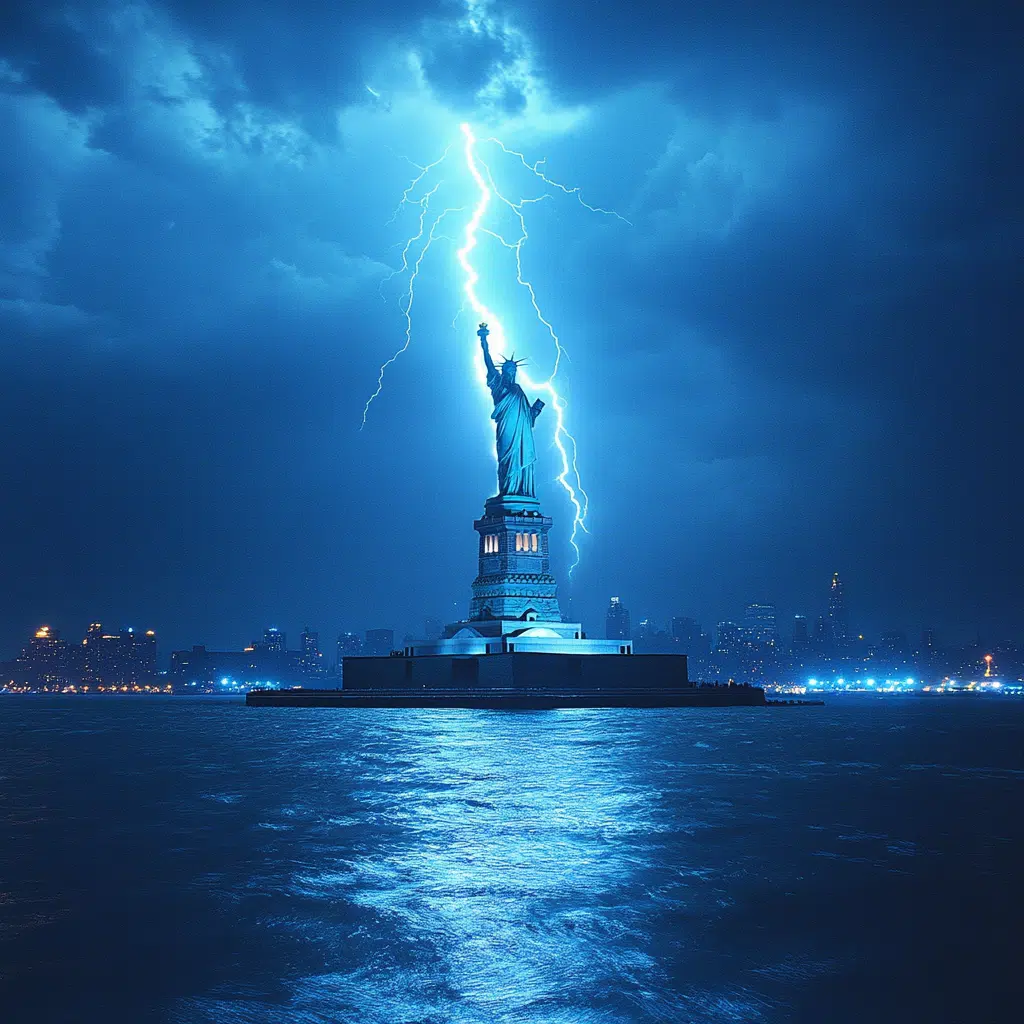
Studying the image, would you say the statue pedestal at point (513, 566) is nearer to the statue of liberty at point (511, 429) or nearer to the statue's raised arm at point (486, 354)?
the statue of liberty at point (511, 429)

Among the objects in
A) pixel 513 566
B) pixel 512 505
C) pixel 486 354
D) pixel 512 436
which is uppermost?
pixel 486 354

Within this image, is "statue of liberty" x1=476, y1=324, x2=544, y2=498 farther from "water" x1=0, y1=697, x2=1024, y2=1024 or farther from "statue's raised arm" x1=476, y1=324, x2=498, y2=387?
"water" x1=0, y1=697, x2=1024, y2=1024

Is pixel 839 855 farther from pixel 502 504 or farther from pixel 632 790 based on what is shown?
pixel 502 504

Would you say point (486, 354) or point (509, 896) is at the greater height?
point (486, 354)

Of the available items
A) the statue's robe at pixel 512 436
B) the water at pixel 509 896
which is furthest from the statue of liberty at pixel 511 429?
the water at pixel 509 896

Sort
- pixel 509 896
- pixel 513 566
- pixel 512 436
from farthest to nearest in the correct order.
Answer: pixel 512 436, pixel 513 566, pixel 509 896

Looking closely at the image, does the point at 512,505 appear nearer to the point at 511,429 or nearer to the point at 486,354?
the point at 511,429

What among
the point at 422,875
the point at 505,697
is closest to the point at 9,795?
the point at 422,875

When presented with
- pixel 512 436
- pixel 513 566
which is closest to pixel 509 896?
pixel 513 566
